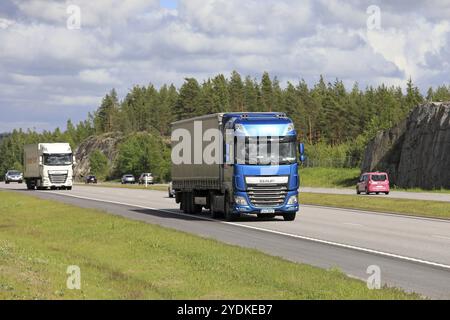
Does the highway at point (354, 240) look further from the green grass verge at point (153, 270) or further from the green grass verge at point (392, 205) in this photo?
the green grass verge at point (392, 205)

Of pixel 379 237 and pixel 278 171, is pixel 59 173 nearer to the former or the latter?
pixel 278 171

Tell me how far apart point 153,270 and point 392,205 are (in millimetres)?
31221

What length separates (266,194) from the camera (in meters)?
30.3

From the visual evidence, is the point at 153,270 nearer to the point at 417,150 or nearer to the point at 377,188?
the point at 377,188

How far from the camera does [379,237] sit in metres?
24.2

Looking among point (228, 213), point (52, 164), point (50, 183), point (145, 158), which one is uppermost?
point (145, 158)

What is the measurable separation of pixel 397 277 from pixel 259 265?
2461 mm

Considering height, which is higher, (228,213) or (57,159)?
(57,159)

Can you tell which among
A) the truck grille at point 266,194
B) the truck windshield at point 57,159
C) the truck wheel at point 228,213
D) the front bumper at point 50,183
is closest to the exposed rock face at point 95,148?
the front bumper at point 50,183

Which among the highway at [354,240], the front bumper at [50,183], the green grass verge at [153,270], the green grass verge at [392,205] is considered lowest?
the green grass verge at [392,205]

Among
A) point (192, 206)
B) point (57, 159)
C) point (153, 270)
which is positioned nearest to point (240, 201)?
point (192, 206)

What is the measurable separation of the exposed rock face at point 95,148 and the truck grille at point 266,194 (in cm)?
15593

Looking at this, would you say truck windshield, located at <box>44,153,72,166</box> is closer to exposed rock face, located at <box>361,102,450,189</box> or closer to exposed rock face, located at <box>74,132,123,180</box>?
exposed rock face, located at <box>361,102,450,189</box>

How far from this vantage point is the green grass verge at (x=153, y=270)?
40.5ft
